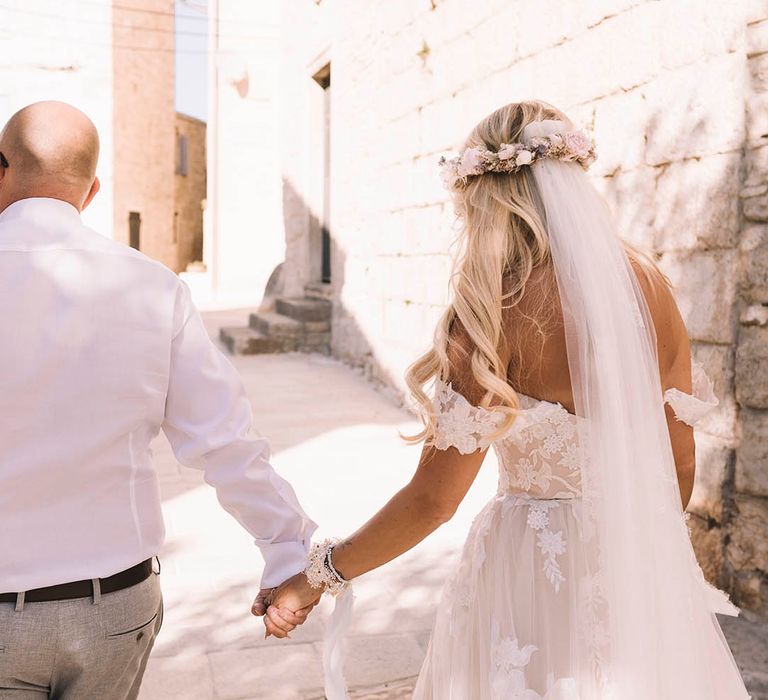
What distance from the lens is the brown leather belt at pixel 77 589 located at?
1411mm

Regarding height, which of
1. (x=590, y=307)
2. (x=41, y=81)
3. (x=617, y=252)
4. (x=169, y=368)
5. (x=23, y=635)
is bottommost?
(x=23, y=635)

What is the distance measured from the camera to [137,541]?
1.51 meters

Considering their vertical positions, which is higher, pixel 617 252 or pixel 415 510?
pixel 617 252

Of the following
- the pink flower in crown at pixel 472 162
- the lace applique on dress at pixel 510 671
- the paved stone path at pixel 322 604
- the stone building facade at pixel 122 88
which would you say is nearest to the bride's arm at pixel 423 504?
the lace applique on dress at pixel 510 671

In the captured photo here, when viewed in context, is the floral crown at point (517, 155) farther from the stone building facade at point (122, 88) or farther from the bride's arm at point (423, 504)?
the stone building facade at point (122, 88)

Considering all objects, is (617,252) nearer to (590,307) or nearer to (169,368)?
(590,307)

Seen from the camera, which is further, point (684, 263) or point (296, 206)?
point (296, 206)

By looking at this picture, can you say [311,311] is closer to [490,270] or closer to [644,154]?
[644,154]

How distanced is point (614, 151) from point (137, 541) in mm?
3387

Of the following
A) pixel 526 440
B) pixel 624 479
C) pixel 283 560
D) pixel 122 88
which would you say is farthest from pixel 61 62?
pixel 624 479

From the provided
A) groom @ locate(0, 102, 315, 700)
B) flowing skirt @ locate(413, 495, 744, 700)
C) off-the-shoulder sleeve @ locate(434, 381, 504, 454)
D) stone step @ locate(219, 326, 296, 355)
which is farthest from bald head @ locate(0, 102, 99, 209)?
stone step @ locate(219, 326, 296, 355)

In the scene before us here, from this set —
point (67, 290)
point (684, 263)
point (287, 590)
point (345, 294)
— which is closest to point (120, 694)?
point (287, 590)

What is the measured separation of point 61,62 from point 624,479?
44.6 feet

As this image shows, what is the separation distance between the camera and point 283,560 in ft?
6.22
